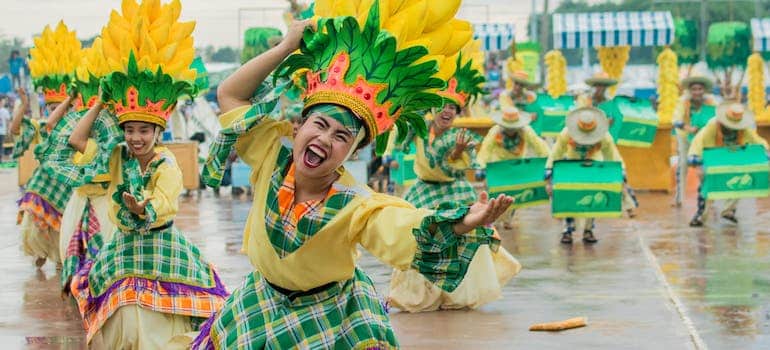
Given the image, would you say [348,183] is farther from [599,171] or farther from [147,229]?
[599,171]

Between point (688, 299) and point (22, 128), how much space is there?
642 centimetres

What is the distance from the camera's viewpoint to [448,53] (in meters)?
4.82

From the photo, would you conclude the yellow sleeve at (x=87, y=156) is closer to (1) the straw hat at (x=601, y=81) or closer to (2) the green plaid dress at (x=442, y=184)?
(2) the green plaid dress at (x=442, y=184)

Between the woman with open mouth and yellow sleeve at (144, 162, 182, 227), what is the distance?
2.01 m

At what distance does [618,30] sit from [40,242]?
19.1 meters

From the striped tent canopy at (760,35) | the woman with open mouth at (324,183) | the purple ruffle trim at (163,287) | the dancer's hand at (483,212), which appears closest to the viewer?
the dancer's hand at (483,212)

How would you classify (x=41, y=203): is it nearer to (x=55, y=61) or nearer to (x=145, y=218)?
(x=55, y=61)

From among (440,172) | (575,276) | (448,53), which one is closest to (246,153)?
(448,53)

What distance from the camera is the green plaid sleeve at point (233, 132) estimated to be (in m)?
4.88

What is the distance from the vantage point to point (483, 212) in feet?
13.0

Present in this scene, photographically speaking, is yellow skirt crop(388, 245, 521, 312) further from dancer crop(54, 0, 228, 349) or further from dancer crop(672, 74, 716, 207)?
dancer crop(672, 74, 716, 207)

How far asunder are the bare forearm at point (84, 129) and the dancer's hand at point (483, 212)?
4.05 m

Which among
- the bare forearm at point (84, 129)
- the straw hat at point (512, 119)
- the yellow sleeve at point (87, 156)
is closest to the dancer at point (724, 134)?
the straw hat at point (512, 119)

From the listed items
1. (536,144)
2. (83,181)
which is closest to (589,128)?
(536,144)
